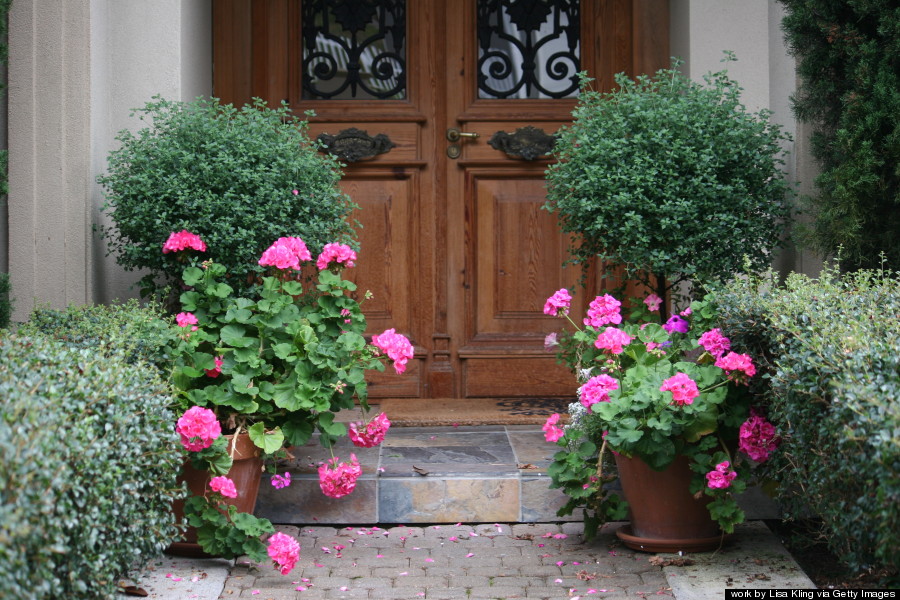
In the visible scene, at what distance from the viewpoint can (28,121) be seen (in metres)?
4.59

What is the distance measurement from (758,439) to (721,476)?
0.19 meters

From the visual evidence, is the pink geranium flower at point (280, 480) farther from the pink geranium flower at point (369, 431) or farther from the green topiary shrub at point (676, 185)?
the green topiary shrub at point (676, 185)

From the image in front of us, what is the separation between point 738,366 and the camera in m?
3.40

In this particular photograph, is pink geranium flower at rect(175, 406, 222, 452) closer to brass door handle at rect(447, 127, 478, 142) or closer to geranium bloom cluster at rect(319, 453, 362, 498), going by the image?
geranium bloom cluster at rect(319, 453, 362, 498)

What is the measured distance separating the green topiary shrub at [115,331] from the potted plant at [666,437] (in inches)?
57.1

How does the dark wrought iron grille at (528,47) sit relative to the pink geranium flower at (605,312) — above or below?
above

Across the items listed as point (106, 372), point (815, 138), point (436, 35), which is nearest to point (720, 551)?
point (815, 138)

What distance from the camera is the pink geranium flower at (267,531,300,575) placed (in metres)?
3.38

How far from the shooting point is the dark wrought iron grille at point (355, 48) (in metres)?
5.57

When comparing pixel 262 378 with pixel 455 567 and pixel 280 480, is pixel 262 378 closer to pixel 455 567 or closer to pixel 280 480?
pixel 280 480

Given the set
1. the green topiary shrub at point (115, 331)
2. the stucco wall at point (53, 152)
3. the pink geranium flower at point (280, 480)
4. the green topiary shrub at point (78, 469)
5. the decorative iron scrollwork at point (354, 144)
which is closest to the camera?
the green topiary shrub at point (78, 469)

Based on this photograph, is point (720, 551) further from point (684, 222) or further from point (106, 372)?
point (106, 372)

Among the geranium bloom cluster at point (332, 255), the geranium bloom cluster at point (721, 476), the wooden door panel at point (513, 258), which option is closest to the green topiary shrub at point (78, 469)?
the geranium bloom cluster at point (332, 255)

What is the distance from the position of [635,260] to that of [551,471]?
105cm
